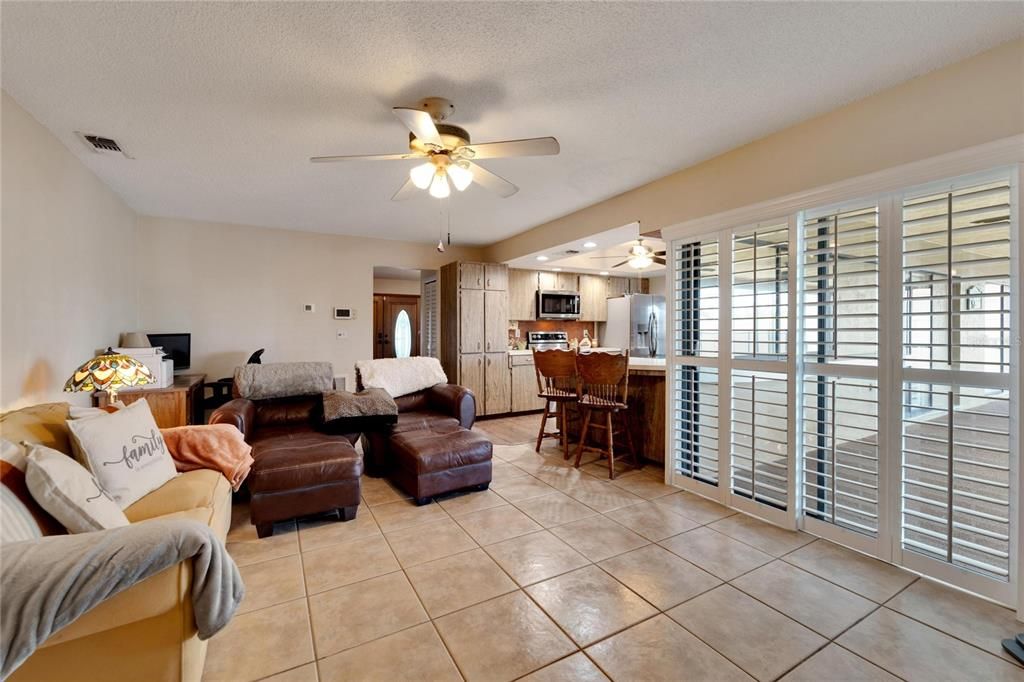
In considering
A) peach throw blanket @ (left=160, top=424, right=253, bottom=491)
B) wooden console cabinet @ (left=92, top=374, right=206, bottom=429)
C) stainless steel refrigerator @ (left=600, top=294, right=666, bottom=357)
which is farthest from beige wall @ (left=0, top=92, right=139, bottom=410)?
stainless steel refrigerator @ (left=600, top=294, right=666, bottom=357)

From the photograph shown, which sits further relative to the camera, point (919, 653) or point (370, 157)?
point (370, 157)

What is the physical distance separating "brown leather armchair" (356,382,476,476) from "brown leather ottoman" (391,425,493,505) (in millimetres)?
219

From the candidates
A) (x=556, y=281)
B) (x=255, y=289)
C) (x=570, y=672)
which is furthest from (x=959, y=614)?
(x=255, y=289)

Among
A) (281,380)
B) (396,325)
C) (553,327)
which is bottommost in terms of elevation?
(281,380)

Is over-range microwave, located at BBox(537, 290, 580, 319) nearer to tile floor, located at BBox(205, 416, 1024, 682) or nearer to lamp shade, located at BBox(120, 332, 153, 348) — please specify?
tile floor, located at BBox(205, 416, 1024, 682)

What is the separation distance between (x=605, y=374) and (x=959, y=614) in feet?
7.62

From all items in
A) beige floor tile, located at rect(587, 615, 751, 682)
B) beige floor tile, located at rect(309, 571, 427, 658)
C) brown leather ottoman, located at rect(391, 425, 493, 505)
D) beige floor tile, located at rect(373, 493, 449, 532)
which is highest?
brown leather ottoman, located at rect(391, 425, 493, 505)

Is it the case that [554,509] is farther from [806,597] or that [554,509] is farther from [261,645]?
[261,645]

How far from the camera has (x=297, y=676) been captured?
1522mm

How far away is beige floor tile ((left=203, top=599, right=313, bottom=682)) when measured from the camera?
1545 millimetres

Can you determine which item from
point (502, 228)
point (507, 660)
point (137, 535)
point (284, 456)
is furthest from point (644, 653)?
point (502, 228)

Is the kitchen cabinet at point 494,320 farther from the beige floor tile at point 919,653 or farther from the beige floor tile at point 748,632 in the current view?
the beige floor tile at point 919,653

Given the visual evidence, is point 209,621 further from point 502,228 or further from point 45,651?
point 502,228

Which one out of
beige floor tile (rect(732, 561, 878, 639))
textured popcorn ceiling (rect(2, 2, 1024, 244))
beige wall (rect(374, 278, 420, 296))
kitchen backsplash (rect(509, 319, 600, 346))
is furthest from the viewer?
beige wall (rect(374, 278, 420, 296))
